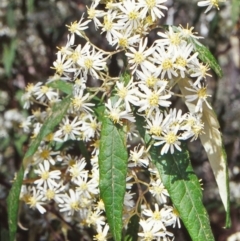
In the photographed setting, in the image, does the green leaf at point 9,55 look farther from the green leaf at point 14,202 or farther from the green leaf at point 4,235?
the green leaf at point 14,202

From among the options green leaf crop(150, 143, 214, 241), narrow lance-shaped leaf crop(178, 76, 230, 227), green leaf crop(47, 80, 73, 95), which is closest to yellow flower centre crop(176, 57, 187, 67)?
narrow lance-shaped leaf crop(178, 76, 230, 227)

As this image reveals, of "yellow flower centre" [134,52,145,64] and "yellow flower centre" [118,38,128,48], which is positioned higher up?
"yellow flower centre" [118,38,128,48]

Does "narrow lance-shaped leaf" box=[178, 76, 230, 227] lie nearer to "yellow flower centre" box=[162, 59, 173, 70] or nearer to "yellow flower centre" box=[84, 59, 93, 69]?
"yellow flower centre" box=[162, 59, 173, 70]

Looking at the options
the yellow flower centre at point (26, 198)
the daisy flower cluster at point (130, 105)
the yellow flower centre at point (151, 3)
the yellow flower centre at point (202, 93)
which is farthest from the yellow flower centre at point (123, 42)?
the yellow flower centre at point (26, 198)

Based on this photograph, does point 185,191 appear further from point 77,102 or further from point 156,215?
point 77,102

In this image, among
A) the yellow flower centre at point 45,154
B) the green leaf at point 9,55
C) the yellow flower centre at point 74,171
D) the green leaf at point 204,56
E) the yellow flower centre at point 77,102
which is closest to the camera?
the green leaf at point 204,56

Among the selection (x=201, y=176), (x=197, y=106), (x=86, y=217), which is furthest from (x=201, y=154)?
(x=197, y=106)
